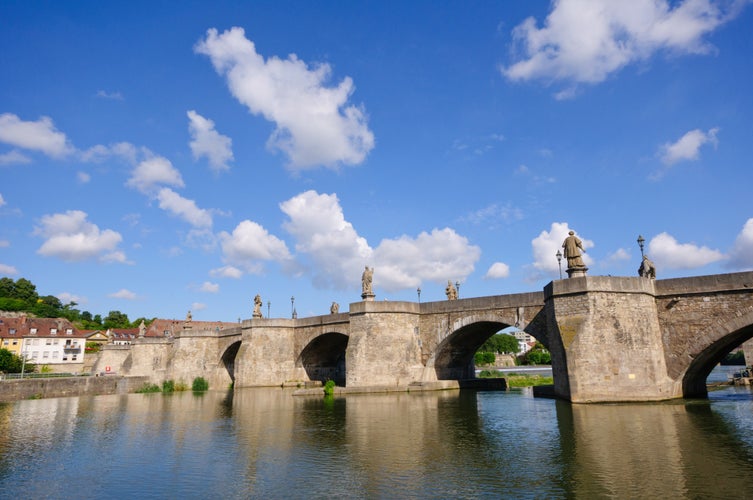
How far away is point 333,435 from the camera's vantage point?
648 inches

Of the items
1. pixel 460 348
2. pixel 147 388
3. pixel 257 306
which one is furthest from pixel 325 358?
pixel 147 388

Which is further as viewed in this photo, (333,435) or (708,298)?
(708,298)

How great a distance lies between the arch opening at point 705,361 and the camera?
21.7 m

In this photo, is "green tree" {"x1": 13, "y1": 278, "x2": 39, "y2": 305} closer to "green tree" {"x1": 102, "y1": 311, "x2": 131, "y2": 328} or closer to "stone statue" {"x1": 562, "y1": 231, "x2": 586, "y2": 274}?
"green tree" {"x1": 102, "y1": 311, "x2": 131, "y2": 328}

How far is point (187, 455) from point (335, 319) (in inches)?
995

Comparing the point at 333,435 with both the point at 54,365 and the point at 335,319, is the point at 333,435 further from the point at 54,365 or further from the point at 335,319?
the point at 54,365

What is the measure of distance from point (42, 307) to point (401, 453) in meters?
128

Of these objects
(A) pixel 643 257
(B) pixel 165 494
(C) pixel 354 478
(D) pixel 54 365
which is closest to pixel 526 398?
(A) pixel 643 257

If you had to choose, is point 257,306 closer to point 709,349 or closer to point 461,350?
point 461,350

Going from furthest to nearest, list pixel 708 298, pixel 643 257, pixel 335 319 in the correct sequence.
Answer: pixel 335 319, pixel 643 257, pixel 708 298

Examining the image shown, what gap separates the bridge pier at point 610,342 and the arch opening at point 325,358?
22.8 metres

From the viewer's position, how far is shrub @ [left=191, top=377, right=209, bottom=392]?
47.2 meters

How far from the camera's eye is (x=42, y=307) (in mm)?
114562

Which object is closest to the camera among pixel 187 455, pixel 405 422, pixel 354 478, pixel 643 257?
pixel 354 478
